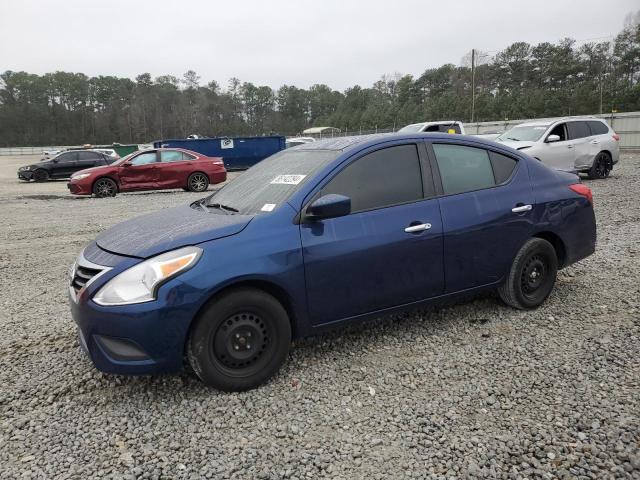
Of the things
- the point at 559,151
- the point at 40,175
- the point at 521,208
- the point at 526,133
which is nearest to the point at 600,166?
the point at 559,151

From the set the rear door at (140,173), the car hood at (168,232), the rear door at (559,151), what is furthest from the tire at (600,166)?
the car hood at (168,232)

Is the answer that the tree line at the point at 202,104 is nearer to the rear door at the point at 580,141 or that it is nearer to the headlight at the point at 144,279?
the rear door at the point at 580,141

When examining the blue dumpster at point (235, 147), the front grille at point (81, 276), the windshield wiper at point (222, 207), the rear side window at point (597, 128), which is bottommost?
Answer: the front grille at point (81, 276)

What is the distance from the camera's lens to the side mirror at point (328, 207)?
308 cm

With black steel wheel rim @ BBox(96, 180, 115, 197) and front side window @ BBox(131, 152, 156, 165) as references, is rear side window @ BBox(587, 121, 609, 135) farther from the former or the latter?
black steel wheel rim @ BBox(96, 180, 115, 197)

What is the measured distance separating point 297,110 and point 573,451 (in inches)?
5083

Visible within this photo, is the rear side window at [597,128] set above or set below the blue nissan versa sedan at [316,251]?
above

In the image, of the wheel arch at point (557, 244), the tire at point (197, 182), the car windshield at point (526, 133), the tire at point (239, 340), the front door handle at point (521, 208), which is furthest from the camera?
the tire at point (197, 182)

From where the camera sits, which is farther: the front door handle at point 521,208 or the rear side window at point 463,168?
the front door handle at point 521,208

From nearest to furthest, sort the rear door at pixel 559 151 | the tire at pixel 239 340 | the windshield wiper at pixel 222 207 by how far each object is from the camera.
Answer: the tire at pixel 239 340 < the windshield wiper at pixel 222 207 < the rear door at pixel 559 151

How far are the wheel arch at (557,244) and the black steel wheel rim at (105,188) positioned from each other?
13137 mm

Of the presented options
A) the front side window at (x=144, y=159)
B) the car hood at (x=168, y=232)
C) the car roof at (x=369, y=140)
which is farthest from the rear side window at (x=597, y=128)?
the car hood at (x=168, y=232)

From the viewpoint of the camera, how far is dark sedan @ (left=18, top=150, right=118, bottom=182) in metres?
21.9

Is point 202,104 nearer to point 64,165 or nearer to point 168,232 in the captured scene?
point 64,165
